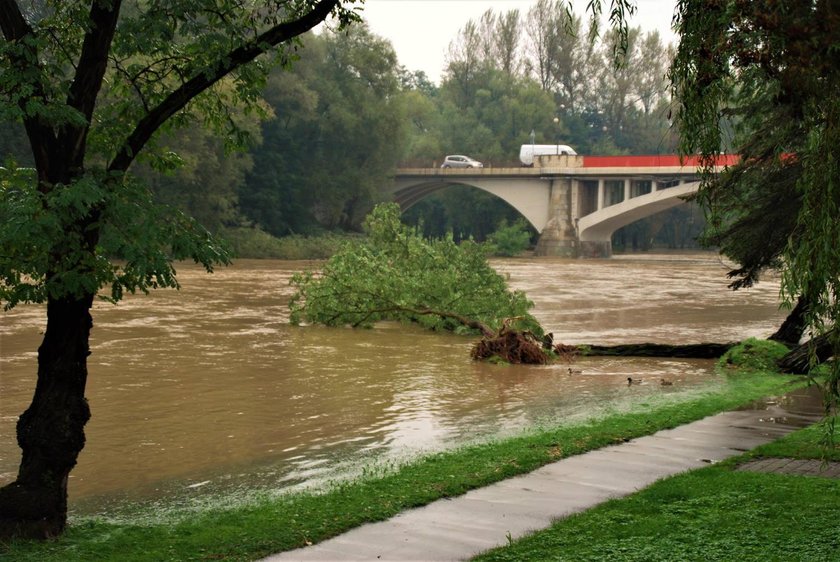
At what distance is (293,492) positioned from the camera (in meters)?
10.3

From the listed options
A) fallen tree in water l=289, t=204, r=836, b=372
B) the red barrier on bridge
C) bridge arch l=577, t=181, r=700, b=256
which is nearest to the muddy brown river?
fallen tree in water l=289, t=204, r=836, b=372

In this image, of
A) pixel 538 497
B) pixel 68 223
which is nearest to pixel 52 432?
pixel 68 223

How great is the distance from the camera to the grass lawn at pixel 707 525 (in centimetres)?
732

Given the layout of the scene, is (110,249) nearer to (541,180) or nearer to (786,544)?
(786,544)

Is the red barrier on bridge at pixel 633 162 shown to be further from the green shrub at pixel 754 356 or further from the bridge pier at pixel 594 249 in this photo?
the green shrub at pixel 754 356

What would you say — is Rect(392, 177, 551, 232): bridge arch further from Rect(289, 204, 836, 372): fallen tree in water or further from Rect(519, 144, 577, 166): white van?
Rect(289, 204, 836, 372): fallen tree in water

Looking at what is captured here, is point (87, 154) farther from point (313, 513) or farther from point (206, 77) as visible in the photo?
point (313, 513)

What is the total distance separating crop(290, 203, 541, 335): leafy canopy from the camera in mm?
25422

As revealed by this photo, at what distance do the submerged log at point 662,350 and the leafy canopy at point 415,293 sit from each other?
2760 mm

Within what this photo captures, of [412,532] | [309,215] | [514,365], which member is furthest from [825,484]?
[309,215]

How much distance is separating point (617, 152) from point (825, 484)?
3898 inches

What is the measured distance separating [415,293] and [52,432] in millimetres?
17814

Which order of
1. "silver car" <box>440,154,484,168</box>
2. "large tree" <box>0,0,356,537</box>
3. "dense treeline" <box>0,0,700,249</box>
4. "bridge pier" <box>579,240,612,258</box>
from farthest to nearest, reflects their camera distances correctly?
"silver car" <box>440,154,484,168</box> → "bridge pier" <box>579,240,612,258</box> → "dense treeline" <box>0,0,700,249</box> → "large tree" <box>0,0,356,537</box>

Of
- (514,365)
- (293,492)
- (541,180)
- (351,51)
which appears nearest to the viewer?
(293,492)
